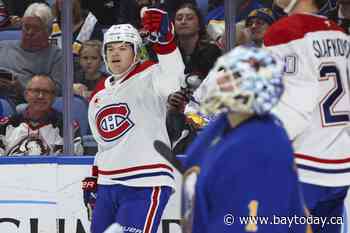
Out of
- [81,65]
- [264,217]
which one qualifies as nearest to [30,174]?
[81,65]

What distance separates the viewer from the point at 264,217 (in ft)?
12.4

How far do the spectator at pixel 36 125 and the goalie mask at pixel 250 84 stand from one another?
3.17 meters

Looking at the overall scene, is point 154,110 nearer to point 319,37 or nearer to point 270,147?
point 319,37

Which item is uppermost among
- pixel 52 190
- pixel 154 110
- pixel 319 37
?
pixel 319 37

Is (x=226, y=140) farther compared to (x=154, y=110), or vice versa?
(x=154, y=110)

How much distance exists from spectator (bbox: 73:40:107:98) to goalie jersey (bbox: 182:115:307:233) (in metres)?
2.95

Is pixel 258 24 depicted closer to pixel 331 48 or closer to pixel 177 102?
pixel 177 102

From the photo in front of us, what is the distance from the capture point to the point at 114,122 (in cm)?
594

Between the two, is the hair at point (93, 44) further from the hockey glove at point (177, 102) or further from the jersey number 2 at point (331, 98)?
the jersey number 2 at point (331, 98)

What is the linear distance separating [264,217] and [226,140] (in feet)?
0.91

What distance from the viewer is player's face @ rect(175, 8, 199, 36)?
654 cm

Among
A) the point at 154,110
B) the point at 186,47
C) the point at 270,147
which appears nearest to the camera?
the point at 270,147

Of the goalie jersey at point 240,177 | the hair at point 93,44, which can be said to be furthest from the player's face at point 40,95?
the goalie jersey at point 240,177

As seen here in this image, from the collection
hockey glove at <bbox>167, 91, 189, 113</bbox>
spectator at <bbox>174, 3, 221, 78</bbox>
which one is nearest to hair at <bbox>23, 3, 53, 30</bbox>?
spectator at <bbox>174, 3, 221, 78</bbox>
